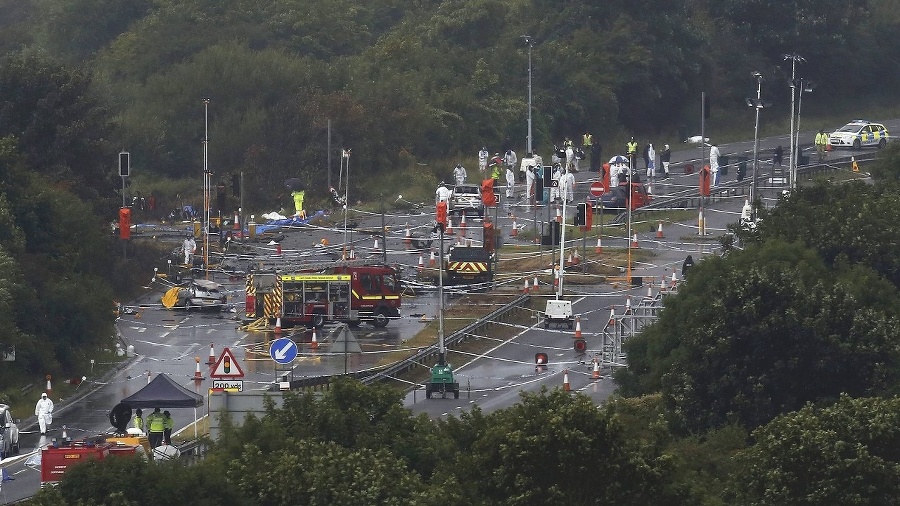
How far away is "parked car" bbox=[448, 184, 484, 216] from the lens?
70.8 metres

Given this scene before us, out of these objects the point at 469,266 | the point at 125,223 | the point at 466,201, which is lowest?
the point at 469,266

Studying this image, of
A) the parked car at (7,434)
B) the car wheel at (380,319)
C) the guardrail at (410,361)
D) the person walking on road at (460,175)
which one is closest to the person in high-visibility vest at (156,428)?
Result: the guardrail at (410,361)

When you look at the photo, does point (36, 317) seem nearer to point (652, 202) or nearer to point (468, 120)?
point (652, 202)

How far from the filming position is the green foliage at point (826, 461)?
1192 inches

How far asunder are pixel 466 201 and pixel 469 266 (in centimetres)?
1219

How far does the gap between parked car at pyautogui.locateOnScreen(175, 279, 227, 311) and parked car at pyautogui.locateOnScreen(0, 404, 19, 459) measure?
1681 cm

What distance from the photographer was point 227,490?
27.7 meters

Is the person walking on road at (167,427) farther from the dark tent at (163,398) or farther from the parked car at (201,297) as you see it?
the parked car at (201,297)

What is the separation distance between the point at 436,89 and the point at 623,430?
61631 mm

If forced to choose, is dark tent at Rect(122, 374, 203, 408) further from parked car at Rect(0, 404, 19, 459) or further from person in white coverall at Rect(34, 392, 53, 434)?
person in white coverall at Rect(34, 392, 53, 434)

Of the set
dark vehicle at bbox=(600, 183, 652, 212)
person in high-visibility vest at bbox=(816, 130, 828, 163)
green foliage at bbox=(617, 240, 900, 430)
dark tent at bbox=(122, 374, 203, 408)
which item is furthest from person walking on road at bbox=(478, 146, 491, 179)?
dark tent at bbox=(122, 374, 203, 408)

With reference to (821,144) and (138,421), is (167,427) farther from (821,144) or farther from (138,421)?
(821,144)

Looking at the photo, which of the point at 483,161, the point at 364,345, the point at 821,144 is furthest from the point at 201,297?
the point at 821,144

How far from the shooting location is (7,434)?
1631 inches
